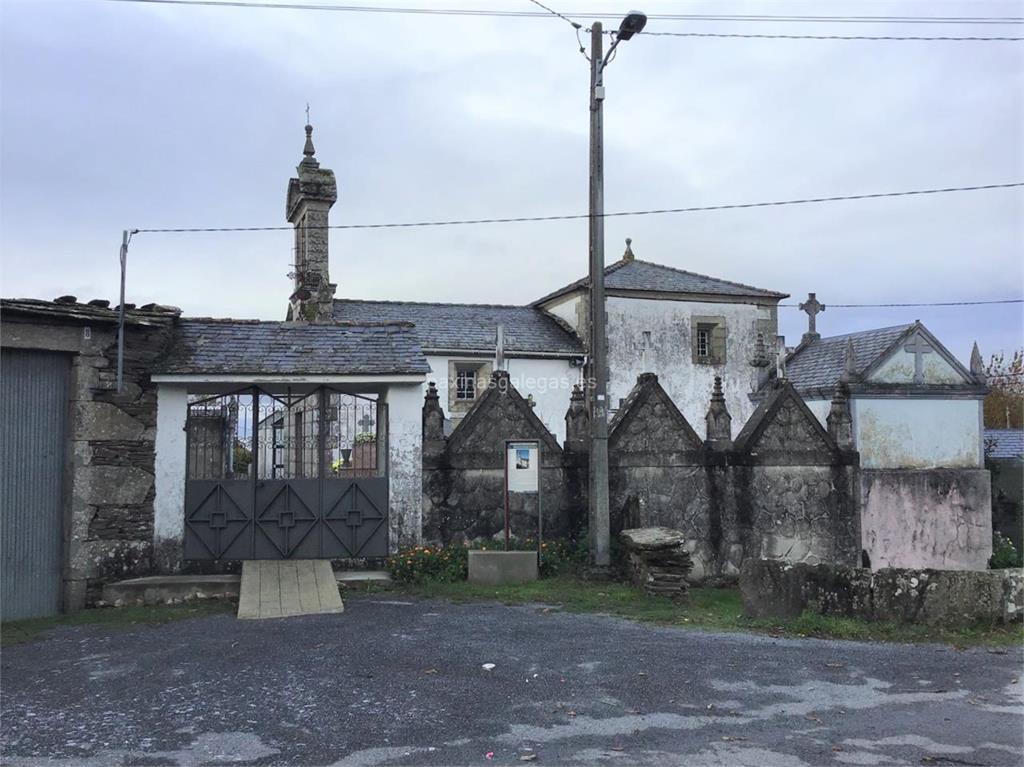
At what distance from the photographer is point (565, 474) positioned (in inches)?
537

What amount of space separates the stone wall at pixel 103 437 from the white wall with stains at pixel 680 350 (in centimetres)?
1856

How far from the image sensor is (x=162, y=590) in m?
11.0

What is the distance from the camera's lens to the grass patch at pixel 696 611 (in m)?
8.99

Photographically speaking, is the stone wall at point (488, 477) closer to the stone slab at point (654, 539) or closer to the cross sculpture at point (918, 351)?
the stone slab at point (654, 539)

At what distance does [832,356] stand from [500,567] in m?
11.4

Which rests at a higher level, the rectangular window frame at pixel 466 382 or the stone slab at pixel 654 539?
the rectangular window frame at pixel 466 382

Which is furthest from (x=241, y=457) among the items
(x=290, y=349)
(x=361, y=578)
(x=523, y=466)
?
(x=523, y=466)

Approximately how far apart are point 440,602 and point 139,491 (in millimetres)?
4277

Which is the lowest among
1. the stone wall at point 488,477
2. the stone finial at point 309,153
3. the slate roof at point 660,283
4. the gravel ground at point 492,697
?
the gravel ground at point 492,697

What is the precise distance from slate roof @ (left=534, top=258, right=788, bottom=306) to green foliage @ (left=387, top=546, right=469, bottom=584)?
55.3 ft

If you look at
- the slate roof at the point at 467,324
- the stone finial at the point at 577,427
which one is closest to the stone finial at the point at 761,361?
the stone finial at the point at 577,427

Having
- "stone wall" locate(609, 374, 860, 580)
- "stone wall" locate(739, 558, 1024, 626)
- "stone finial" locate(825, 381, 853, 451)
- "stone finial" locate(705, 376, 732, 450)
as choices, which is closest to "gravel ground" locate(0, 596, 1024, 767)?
"stone wall" locate(739, 558, 1024, 626)

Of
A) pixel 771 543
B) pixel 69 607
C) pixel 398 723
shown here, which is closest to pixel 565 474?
pixel 771 543

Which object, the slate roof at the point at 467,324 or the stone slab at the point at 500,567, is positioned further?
the slate roof at the point at 467,324
